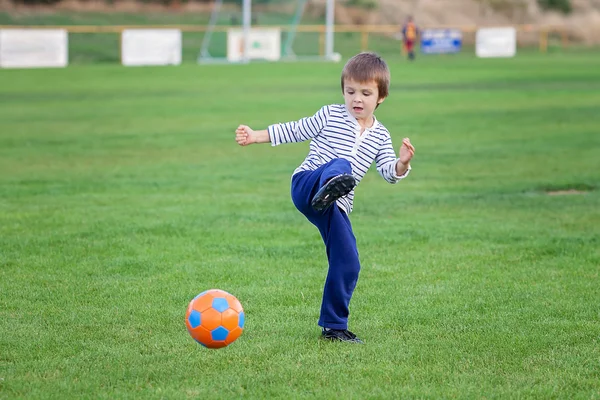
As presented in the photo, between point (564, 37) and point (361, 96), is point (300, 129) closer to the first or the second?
point (361, 96)

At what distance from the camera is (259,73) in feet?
122

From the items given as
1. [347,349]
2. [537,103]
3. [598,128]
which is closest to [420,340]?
[347,349]

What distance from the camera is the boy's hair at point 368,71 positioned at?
226 inches

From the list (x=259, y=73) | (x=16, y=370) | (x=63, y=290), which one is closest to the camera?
(x=16, y=370)

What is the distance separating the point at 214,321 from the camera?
5.27m

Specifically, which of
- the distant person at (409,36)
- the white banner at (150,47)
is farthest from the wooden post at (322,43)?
the white banner at (150,47)

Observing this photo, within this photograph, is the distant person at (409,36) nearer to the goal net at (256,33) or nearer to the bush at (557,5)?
the goal net at (256,33)

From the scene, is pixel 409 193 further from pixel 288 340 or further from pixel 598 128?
pixel 598 128

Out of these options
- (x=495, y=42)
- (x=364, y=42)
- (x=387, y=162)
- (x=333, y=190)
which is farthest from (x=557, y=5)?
(x=333, y=190)

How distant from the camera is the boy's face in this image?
227 inches

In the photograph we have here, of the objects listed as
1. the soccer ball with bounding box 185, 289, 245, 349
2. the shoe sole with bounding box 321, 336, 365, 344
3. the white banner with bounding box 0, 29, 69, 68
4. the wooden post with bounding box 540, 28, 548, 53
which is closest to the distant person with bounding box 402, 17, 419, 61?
the wooden post with bounding box 540, 28, 548, 53

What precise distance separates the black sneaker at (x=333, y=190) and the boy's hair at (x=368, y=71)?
72 cm

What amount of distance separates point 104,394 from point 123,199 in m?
6.64

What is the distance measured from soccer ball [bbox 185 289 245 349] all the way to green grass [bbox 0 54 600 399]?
176 millimetres
